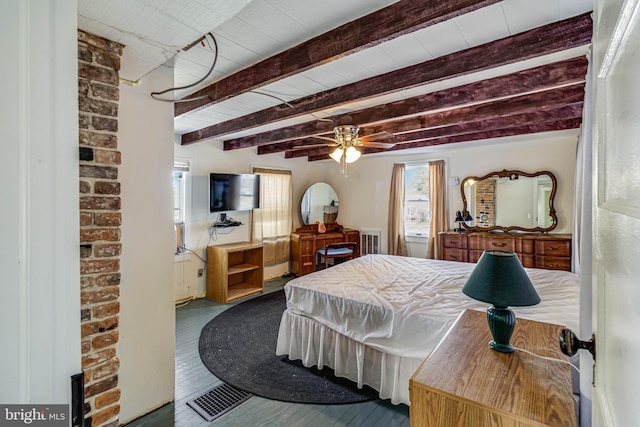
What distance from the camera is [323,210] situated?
639 cm

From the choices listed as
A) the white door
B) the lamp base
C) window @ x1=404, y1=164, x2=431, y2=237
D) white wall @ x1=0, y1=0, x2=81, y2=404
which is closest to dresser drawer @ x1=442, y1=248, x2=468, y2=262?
window @ x1=404, y1=164, x2=431, y2=237

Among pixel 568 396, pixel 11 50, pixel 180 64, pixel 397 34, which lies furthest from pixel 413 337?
pixel 180 64

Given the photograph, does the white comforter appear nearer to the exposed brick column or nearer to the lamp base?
the lamp base

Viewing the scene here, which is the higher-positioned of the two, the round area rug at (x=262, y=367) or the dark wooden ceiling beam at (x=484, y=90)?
the dark wooden ceiling beam at (x=484, y=90)

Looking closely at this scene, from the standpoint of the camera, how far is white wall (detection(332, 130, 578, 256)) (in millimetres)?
4363

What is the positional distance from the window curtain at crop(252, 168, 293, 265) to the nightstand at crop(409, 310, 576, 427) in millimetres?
4327

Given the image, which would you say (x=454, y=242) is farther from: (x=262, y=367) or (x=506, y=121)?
(x=262, y=367)

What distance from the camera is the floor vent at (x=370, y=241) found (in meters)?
6.05

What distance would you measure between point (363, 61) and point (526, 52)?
951mm

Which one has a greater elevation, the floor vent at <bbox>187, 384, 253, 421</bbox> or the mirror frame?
the mirror frame

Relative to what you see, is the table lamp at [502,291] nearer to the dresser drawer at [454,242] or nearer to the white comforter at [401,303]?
the white comforter at [401,303]

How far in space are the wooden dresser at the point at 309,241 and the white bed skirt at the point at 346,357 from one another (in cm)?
288

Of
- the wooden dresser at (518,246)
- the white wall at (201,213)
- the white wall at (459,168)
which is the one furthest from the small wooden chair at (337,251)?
the wooden dresser at (518,246)

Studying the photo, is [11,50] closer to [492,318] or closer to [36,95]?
[36,95]
